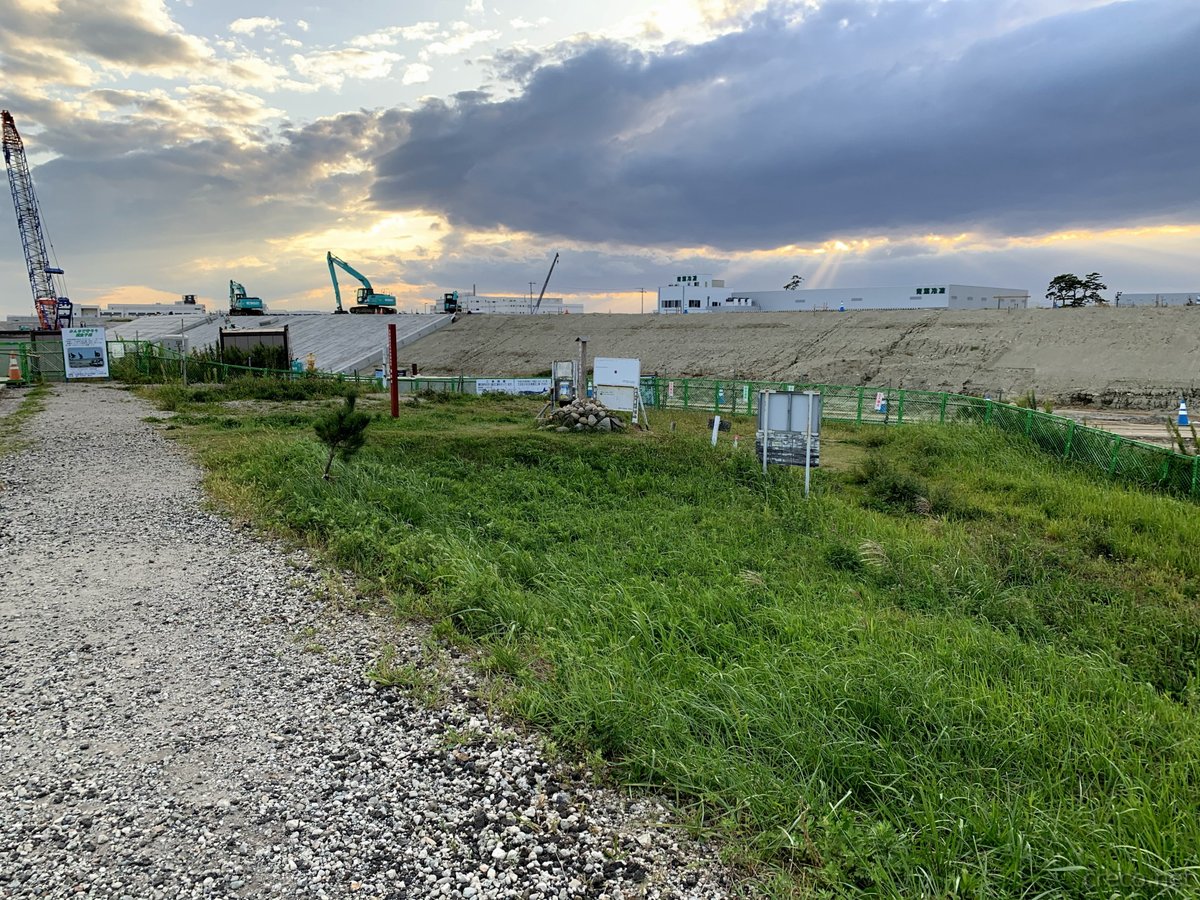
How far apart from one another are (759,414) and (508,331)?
50323 millimetres

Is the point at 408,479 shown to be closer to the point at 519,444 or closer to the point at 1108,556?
the point at 519,444

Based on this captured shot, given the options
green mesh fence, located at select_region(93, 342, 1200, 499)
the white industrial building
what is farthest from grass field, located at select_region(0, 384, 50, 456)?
the white industrial building

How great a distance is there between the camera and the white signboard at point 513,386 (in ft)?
96.8

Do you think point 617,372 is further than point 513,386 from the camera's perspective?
No

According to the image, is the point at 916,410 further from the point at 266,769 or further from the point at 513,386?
the point at 266,769

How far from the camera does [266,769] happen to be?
3863mm

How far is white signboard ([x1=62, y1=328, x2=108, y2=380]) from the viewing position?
92.0 feet

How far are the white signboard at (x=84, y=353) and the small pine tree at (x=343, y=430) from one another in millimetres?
24145

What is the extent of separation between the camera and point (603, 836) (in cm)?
338

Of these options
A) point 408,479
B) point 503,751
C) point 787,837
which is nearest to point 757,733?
point 787,837

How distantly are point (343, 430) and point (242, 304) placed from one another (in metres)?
78.1

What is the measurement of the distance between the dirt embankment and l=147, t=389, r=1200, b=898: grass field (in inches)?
1038

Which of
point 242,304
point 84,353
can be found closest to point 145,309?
point 242,304

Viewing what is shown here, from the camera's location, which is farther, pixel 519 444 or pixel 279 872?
pixel 519 444
